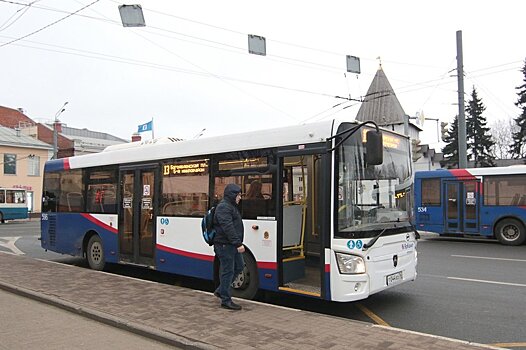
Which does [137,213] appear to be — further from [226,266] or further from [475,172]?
[475,172]

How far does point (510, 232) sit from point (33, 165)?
1681 inches

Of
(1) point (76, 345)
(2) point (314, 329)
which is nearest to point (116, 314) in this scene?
(1) point (76, 345)

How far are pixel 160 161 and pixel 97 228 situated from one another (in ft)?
9.19

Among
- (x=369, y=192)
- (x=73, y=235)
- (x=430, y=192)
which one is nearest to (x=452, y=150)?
(x=430, y=192)

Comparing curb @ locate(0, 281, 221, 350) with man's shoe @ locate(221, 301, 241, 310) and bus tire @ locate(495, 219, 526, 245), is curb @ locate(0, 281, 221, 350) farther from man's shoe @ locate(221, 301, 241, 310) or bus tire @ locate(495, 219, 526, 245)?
bus tire @ locate(495, 219, 526, 245)

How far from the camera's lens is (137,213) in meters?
9.98

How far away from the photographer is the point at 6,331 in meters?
6.08

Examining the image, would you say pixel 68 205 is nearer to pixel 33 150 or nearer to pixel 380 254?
pixel 380 254

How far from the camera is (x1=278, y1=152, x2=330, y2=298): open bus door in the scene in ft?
23.8

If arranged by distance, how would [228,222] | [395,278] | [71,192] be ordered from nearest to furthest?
[228,222], [395,278], [71,192]

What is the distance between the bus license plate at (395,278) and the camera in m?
6.97

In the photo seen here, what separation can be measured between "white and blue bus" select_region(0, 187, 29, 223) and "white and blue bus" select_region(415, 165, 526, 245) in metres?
29.6

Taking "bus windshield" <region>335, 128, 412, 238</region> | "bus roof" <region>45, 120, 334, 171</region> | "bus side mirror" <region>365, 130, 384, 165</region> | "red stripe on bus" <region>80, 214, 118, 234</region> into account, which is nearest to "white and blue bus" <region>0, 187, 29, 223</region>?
"bus roof" <region>45, 120, 334, 171</region>

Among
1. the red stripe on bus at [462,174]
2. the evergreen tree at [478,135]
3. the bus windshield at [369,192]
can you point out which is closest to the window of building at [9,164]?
the red stripe on bus at [462,174]
